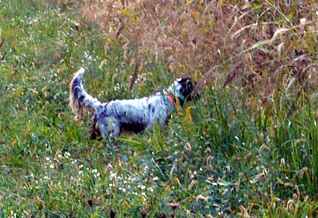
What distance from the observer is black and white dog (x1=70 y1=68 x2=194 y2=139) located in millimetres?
4887

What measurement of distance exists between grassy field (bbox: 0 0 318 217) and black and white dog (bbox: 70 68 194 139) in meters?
0.15

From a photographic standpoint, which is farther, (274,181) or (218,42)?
(218,42)

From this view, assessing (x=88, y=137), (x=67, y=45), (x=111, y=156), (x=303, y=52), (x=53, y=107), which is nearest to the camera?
(x=303, y=52)

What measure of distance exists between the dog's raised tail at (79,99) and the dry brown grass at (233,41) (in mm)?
558

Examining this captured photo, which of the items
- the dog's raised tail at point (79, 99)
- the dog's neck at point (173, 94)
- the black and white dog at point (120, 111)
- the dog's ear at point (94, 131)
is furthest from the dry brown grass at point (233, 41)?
the dog's ear at point (94, 131)

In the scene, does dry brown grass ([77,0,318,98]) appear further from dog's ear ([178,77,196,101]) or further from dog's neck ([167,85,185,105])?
dog's neck ([167,85,185,105])

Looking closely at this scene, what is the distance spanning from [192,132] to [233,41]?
0.99m

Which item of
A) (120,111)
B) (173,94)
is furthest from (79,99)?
(173,94)

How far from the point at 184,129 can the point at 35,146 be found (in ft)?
4.29

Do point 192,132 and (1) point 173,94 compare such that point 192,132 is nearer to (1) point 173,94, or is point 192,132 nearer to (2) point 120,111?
(1) point 173,94

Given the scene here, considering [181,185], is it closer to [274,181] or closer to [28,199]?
[274,181]


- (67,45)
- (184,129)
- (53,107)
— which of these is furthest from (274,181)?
(67,45)

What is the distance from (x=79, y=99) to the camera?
5.17 meters

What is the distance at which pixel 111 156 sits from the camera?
432 centimetres
